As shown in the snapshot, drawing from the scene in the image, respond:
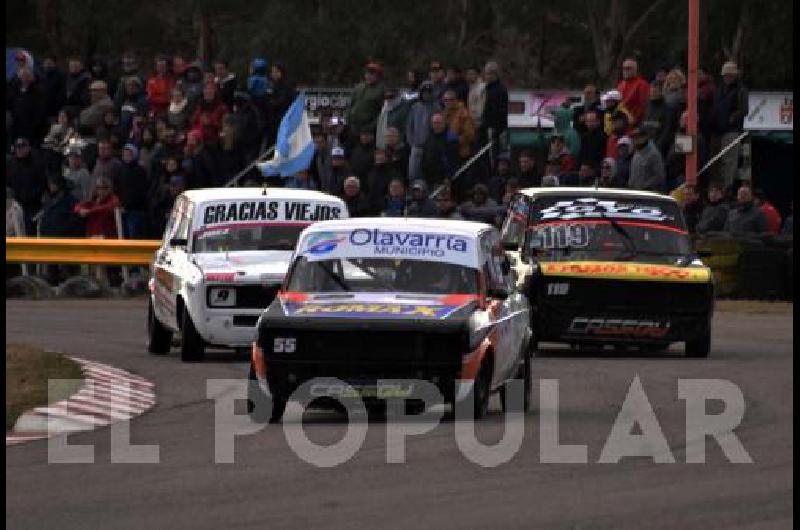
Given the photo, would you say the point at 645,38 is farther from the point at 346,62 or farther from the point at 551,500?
the point at 551,500

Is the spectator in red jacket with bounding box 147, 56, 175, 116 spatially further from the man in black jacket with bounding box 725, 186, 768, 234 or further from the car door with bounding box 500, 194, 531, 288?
the car door with bounding box 500, 194, 531, 288

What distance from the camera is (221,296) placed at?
2022 centimetres

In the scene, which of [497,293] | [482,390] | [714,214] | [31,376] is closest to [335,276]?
[497,293]

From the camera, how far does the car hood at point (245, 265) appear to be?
20.2 m

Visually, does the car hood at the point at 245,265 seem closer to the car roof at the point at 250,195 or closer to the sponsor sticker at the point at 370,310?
the car roof at the point at 250,195

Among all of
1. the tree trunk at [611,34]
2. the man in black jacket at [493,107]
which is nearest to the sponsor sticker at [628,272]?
the man in black jacket at [493,107]

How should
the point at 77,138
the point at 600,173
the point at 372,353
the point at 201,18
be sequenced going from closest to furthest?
1. the point at 372,353
2. the point at 600,173
3. the point at 77,138
4. the point at 201,18

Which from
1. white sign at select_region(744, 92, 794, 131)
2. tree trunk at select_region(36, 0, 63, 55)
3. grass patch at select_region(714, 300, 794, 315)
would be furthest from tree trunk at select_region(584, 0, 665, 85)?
grass patch at select_region(714, 300, 794, 315)

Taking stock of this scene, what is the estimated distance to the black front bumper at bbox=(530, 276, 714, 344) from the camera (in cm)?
2131

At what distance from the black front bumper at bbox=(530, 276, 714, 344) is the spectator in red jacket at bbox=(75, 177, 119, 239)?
11520mm

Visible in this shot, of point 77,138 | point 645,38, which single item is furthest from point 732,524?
point 645,38

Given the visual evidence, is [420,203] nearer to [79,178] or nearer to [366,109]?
[366,109]

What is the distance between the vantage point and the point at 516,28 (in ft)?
192

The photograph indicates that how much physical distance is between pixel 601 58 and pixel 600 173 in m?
26.8
